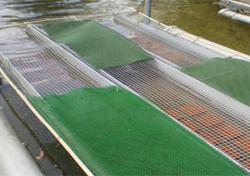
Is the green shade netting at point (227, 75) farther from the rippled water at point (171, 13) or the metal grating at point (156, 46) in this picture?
the rippled water at point (171, 13)

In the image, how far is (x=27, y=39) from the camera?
9047 millimetres

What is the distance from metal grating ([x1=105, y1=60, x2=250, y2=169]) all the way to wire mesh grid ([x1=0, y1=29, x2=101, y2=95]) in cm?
65

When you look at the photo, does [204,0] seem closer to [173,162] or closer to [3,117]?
[3,117]

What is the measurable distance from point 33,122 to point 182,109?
8.75 feet

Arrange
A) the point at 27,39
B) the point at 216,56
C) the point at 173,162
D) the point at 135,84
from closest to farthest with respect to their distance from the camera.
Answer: the point at 173,162, the point at 135,84, the point at 216,56, the point at 27,39

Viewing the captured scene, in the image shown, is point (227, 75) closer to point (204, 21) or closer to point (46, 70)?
point (46, 70)

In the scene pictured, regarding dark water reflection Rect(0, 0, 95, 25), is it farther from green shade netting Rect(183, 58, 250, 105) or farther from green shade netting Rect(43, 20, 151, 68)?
green shade netting Rect(183, 58, 250, 105)

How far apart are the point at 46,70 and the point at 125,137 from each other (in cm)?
310

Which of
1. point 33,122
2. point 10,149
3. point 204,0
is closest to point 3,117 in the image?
point 33,122

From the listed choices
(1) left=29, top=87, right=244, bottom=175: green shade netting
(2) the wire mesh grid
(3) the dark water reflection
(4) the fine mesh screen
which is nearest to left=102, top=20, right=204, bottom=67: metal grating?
(4) the fine mesh screen

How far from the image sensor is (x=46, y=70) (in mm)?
7625

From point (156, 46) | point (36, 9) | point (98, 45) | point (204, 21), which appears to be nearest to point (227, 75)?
point (156, 46)

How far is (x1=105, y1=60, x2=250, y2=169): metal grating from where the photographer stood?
559cm

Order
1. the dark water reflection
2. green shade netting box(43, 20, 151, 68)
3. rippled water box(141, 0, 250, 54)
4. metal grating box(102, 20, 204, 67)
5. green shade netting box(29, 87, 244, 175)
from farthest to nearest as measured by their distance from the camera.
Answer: the dark water reflection, rippled water box(141, 0, 250, 54), metal grating box(102, 20, 204, 67), green shade netting box(43, 20, 151, 68), green shade netting box(29, 87, 244, 175)
